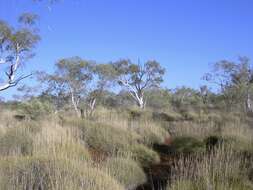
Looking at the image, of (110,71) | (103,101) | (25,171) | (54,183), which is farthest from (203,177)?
(103,101)

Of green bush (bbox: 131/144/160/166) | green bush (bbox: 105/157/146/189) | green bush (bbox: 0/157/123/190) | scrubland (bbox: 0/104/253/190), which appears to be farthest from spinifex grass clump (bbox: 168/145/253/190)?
green bush (bbox: 131/144/160/166)

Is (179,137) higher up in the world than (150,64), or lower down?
lower down

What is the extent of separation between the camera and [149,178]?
29.3 ft

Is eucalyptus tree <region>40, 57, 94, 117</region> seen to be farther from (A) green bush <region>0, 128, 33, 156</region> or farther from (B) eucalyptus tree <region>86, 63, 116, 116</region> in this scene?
(A) green bush <region>0, 128, 33, 156</region>

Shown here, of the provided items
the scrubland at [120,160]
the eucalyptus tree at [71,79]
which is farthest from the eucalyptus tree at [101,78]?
the scrubland at [120,160]

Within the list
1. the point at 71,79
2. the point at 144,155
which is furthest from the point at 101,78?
the point at 144,155

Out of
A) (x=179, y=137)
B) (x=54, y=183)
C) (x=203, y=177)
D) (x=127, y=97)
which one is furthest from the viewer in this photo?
(x=127, y=97)

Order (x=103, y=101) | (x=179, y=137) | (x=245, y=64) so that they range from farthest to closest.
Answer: (x=103, y=101)
(x=245, y=64)
(x=179, y=137)

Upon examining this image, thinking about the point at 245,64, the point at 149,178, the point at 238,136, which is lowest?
the point at 149,178

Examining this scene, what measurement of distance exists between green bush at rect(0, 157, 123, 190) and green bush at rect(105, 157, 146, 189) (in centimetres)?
90

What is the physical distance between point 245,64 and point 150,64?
1212 cm

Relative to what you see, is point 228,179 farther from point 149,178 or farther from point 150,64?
point 150,64

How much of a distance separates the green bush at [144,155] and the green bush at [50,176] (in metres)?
3.53

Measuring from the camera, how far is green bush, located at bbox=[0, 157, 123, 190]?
A: 245 inches
